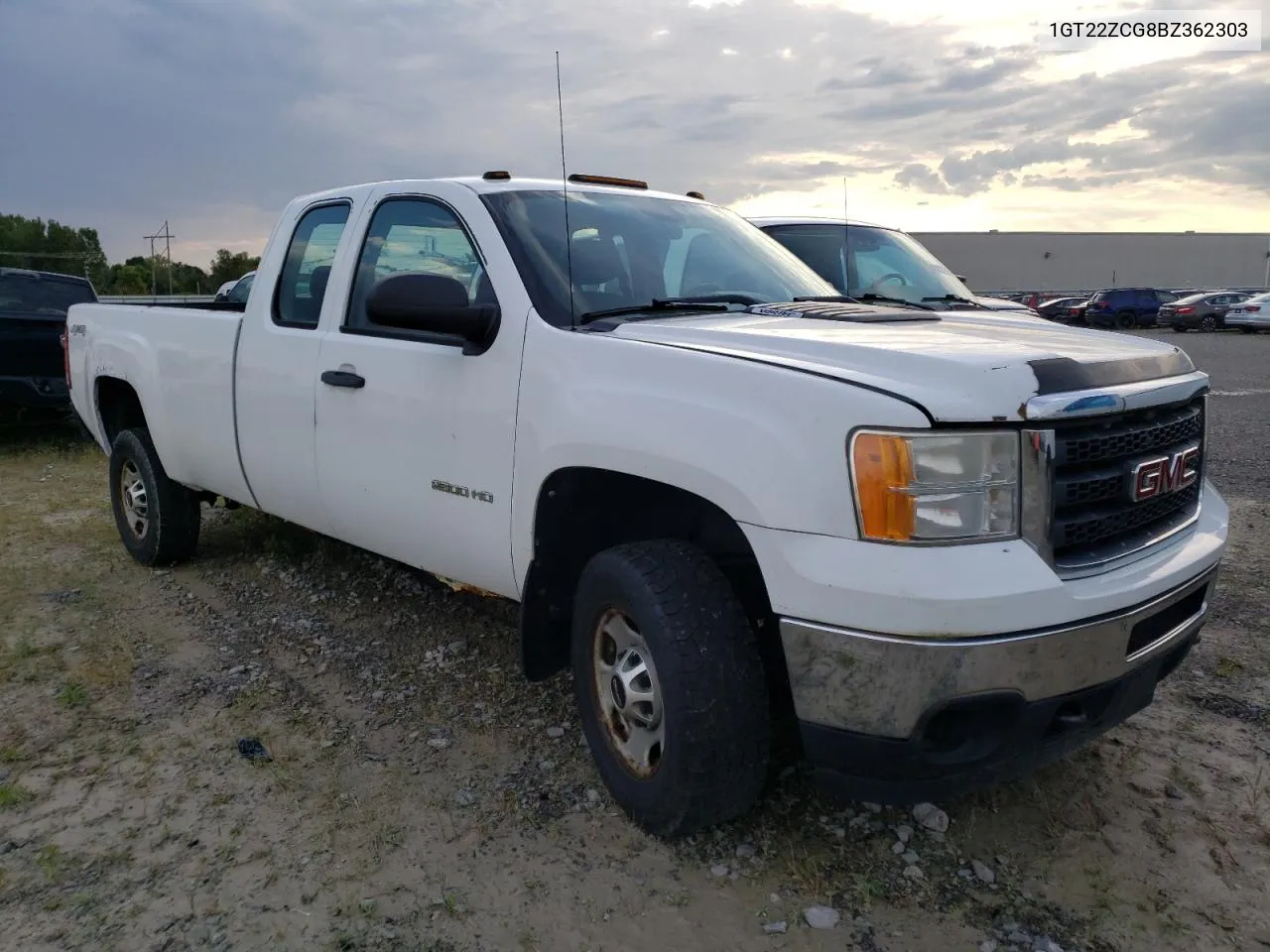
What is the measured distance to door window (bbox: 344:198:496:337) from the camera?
363cm

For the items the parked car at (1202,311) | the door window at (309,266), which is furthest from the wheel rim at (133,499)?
the parked car at (1202,311)

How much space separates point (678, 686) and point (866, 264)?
5.54 metres

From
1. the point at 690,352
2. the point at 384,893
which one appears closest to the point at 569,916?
the point at 384,893

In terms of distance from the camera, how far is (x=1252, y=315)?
3055cm

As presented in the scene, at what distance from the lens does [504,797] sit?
3.29 m

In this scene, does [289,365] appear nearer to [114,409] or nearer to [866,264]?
[114,409]

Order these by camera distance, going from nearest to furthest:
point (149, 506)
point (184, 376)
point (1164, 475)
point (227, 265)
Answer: point (1164, 475) < point (184, 376) < point (149, 506) < point (227, 265)

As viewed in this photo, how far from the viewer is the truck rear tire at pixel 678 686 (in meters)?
2.70

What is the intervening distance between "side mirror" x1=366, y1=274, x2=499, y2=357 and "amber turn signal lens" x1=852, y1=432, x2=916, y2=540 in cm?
139

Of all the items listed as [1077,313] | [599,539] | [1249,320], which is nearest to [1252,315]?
[1249,320]

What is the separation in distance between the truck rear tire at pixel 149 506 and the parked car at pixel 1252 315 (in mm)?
32217

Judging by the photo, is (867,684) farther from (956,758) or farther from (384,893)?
(384,893)

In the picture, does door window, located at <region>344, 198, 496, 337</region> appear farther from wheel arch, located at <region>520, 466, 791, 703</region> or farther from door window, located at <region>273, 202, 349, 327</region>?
wheel arch, located at <region>520, 466, 791, 703</region>

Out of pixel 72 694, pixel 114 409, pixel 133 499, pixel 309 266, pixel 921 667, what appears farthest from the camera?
pixel 114 409
